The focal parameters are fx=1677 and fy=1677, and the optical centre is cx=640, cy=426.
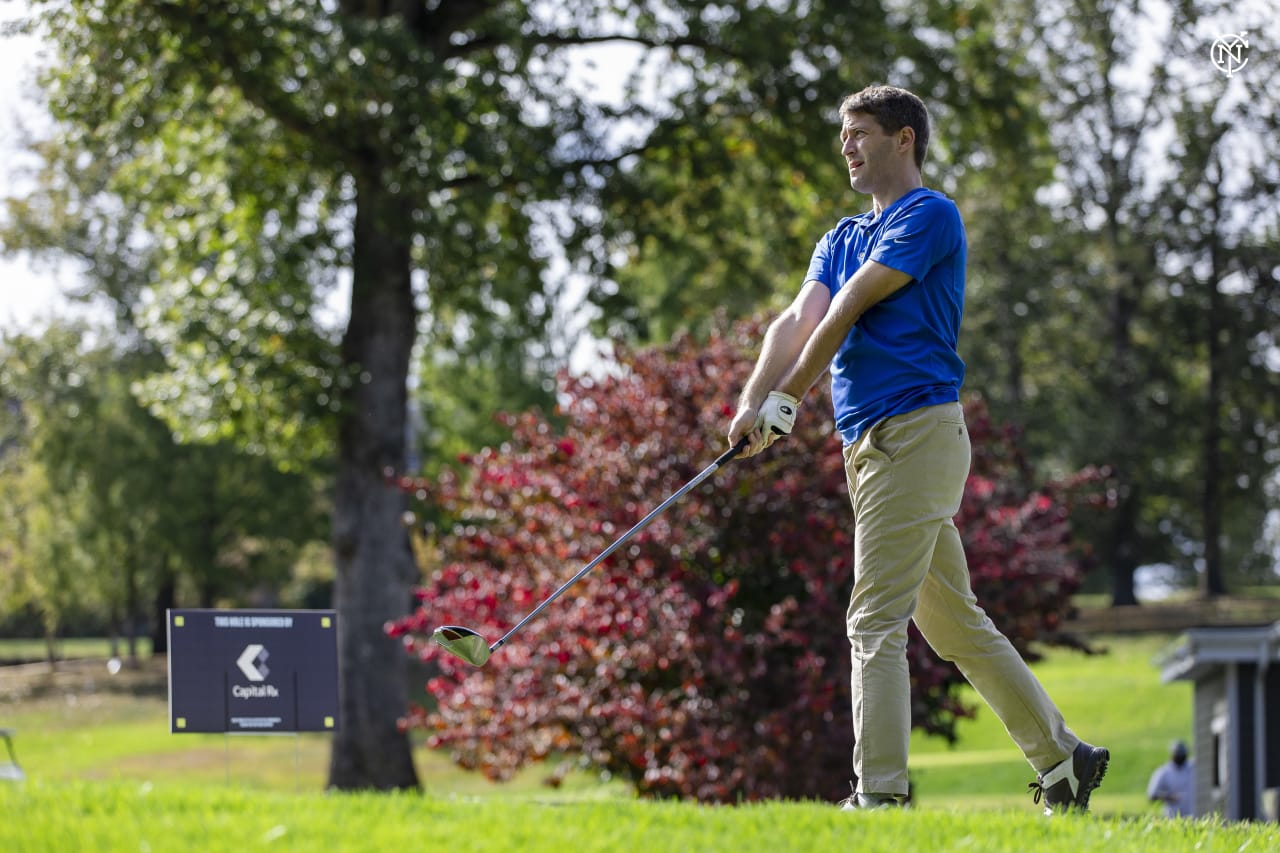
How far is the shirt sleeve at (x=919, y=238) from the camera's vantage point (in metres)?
5.37

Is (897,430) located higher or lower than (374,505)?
higher

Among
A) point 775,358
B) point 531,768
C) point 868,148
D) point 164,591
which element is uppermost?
point 868,148

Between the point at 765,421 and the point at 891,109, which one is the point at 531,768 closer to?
the point at 765,421

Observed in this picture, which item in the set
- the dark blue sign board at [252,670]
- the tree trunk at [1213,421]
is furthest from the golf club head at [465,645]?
the tree trunk at [1213,421]

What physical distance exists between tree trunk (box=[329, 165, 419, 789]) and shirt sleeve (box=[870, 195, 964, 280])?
11.5m

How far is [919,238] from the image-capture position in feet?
17.6

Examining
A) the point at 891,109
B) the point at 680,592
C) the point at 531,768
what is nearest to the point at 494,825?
the point at 891,109

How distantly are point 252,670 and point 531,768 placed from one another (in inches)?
879

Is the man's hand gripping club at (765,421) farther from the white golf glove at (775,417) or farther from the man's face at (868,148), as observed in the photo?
the man's face at (868,148)

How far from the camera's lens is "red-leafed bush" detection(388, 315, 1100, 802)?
36.2 ft

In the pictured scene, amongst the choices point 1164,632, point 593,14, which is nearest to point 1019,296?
point 1164,632

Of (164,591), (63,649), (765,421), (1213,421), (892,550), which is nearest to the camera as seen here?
(892,550)

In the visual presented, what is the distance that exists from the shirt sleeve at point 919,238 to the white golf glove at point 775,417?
0.54 m

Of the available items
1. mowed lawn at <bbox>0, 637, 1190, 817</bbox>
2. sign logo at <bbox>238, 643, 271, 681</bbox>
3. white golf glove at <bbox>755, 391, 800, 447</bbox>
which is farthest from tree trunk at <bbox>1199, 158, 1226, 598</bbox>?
white golf glove at <bbox>755, 391, 800, 447</bbox>
